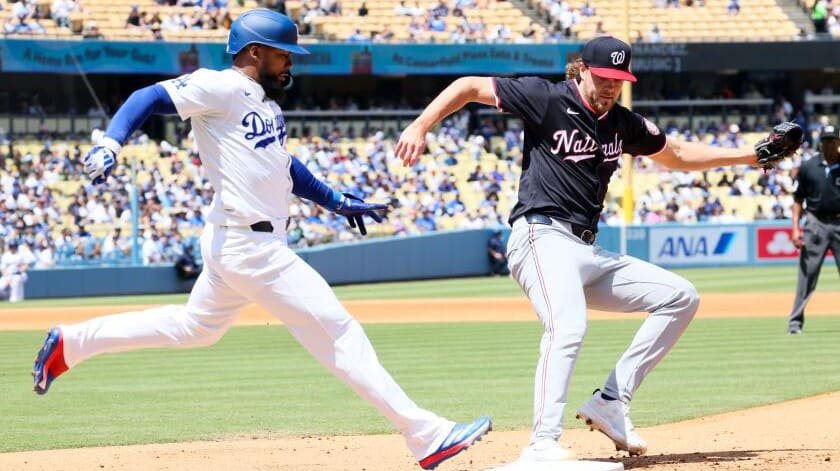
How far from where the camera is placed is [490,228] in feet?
96.0

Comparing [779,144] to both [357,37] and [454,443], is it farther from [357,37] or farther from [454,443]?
[357,37]

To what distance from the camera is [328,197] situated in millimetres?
6250

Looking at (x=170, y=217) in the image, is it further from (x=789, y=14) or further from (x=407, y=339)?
(x=789, y=14)

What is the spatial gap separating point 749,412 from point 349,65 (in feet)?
88.8

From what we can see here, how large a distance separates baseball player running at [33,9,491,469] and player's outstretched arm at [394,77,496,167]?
0.51 meters

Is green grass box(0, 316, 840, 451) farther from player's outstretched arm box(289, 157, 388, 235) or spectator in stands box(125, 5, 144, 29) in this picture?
spectator in stands box(125, 5, 144, 29)

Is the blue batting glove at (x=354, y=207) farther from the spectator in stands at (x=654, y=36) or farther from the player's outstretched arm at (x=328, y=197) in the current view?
the spectator in stands at (x=654, y=36)

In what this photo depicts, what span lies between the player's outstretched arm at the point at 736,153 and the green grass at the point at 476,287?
623 inches

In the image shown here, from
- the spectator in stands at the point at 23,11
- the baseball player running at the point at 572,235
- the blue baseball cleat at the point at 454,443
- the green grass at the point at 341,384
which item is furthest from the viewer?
the spectator in stands at the point at 23,11

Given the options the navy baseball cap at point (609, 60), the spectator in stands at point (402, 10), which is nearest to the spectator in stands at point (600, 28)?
the spectator in stands at point (402, 10)

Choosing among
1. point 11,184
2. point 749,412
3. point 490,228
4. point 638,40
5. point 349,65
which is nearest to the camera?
point 749,412

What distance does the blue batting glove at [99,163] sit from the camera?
16.3 ft

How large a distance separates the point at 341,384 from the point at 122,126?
5.34 meters

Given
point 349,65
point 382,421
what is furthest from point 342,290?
point 382,421
